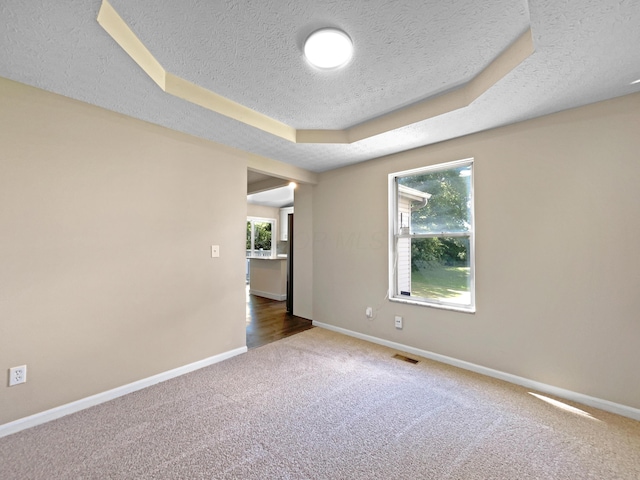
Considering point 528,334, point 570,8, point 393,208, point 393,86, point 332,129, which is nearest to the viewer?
point 570,8

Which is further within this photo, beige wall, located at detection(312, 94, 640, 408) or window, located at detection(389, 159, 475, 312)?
window, located at detection(389, 159, 475, 312)

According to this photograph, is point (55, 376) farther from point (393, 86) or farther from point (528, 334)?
point (528, 334)

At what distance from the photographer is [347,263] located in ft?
12.4

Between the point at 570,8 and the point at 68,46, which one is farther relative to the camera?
the point at 68,46

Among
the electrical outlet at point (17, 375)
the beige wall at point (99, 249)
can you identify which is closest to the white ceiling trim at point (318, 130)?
the beige wall at point (99, 249)

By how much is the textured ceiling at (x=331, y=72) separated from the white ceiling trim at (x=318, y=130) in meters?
0.05

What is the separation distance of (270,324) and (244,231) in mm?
1765

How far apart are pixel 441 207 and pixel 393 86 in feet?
4.81

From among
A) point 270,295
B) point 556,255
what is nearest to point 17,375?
point 556,255

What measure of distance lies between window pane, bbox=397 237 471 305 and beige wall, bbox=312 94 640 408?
0.59 ft

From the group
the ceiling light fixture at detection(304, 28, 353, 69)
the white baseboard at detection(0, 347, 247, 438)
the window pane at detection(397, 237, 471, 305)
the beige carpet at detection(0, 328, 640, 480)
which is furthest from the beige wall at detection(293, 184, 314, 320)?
the ceiling light fixture at detection(304, 28, 353, 69)

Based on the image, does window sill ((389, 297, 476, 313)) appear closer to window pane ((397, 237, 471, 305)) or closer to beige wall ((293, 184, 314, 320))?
window pane ((397, 237, 471, 305))

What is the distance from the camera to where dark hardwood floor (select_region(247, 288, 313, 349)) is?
3.59m

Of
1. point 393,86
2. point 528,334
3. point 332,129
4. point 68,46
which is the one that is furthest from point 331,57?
point 528,334
